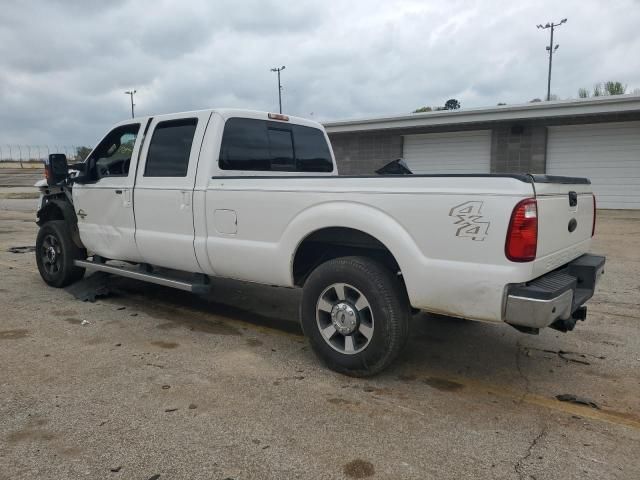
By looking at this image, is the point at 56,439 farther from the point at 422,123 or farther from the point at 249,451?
the point at 422,123

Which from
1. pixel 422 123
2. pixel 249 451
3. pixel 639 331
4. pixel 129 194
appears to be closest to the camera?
pixel 249 451

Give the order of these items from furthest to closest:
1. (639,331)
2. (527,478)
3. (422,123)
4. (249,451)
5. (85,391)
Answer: (422,123)
(639,331)
(85,391)
(249,451)
(527,478)

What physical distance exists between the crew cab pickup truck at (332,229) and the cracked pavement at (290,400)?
1.52ft

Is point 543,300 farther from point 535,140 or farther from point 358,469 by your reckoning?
point 535,140

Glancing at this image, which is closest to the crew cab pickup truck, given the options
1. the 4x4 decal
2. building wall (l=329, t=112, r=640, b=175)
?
the 4x4 decal

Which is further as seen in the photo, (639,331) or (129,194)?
(129,194)

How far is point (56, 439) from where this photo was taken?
2.92 metres

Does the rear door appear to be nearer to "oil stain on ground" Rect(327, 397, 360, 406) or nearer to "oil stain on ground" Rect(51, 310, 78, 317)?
"oil stain on ground" Rect(51, 310, 78, 317)

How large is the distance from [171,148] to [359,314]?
259 cm

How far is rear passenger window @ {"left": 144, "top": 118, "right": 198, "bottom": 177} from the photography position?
4820mm

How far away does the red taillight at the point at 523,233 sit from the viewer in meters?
2.96

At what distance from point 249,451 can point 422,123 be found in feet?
54.1

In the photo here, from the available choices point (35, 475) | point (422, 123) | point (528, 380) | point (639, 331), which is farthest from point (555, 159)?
point (35, 475)

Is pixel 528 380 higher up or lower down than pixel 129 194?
lower down
